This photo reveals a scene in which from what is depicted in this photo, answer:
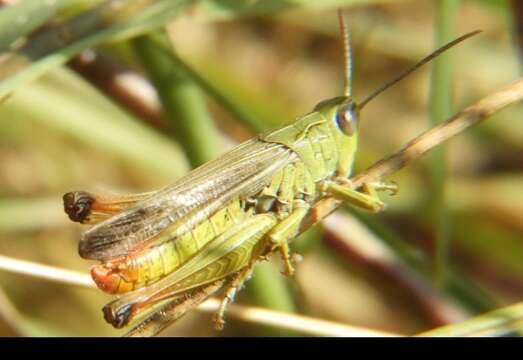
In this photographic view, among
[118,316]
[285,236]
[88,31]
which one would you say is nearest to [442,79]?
[285,236]

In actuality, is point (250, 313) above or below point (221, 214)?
below

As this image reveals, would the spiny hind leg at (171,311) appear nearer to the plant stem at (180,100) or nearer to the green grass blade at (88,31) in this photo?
the plant stem at (180,100)

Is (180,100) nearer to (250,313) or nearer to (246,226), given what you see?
(246,226)

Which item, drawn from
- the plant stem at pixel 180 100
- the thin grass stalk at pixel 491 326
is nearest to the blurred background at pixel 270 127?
the plant stem at pixel 180 100

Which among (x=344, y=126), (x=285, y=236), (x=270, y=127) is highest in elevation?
(x=270, y=127)

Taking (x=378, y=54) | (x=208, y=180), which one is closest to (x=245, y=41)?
(x=378, y=54)

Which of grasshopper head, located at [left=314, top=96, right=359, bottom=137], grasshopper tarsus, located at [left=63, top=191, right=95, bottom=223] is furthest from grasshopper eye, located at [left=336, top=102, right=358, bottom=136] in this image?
grasshopper tarsus, located at [left=63, top=191, right=95, bottom=223]

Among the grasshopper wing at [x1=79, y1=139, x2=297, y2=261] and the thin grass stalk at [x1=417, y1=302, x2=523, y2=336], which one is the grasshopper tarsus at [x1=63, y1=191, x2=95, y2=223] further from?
the thin grass stalk at [x1=417, y1=302, x2=523, y2=336]
